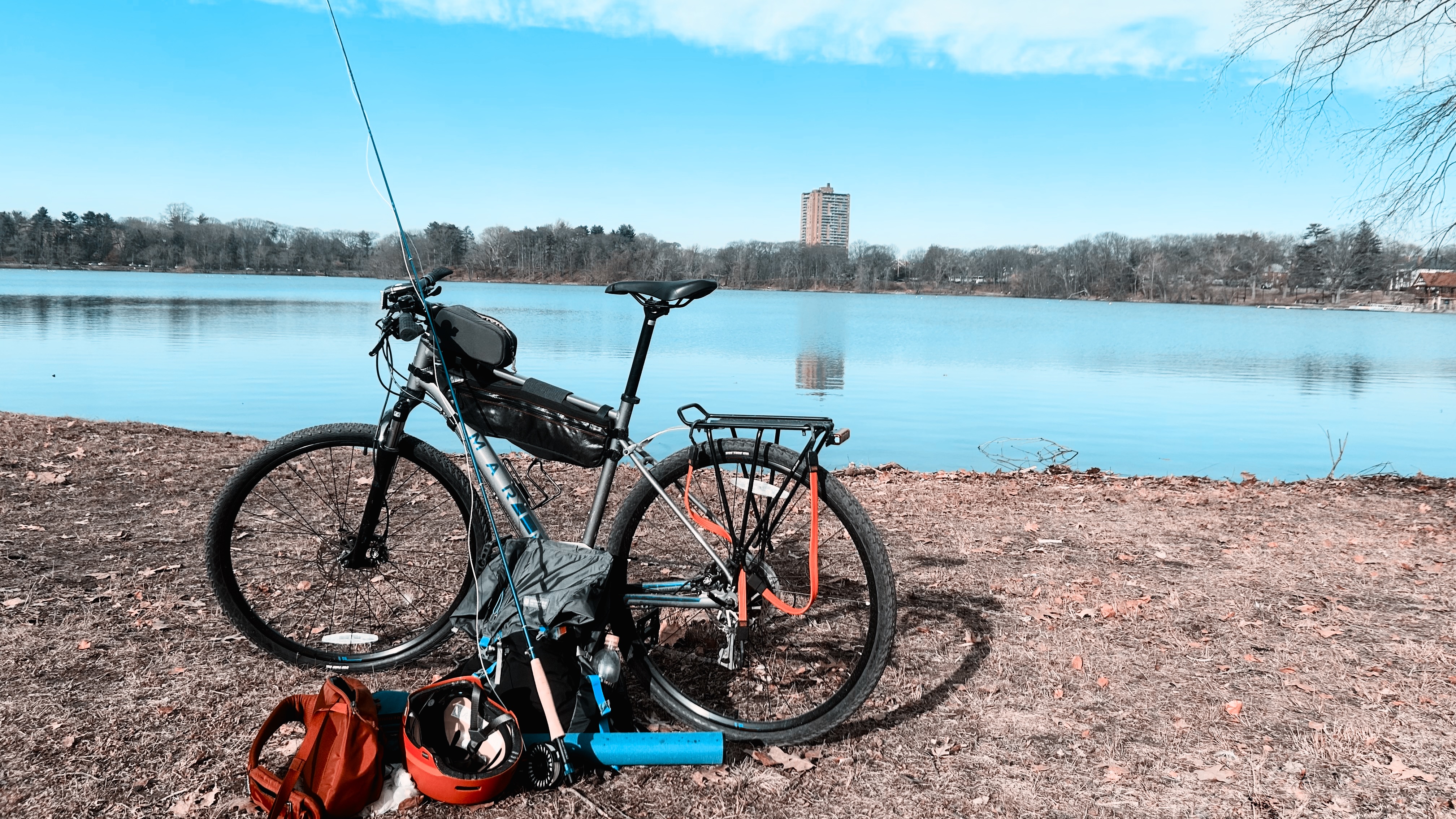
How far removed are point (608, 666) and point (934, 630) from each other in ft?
5.86

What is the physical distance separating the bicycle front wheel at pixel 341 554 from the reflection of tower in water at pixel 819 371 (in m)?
12.6

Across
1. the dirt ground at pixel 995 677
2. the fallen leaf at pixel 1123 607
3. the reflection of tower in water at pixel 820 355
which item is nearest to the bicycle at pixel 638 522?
the dirt ground at pixel 995 677

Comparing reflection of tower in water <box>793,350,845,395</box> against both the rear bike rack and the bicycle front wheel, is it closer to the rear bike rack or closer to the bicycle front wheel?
the bicycle front wheel

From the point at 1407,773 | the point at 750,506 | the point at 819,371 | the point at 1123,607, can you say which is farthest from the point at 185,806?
the point at 819,371

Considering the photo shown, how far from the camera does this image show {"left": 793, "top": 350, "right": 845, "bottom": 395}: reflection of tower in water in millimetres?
17758

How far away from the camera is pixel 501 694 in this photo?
8.99 feet

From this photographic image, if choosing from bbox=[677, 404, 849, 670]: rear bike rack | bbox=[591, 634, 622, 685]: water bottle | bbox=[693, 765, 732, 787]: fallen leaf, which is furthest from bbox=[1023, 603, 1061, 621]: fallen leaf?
bbox=[591, 634, 622, 685]: water bottle

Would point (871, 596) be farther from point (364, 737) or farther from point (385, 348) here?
point (385, 348)

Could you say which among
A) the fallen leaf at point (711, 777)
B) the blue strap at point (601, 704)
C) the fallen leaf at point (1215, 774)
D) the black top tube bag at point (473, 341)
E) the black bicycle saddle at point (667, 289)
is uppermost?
the black bicycle saddle at point (667, 289)

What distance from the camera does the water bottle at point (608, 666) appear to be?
280 cm

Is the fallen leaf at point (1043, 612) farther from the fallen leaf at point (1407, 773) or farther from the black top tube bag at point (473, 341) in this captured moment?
the black top tube bag at point (473, 341)

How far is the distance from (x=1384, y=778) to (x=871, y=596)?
175 cm

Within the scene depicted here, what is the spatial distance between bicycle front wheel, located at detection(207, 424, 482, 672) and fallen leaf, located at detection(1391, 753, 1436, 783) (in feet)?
10.5

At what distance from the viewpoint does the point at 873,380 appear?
19.4 m
